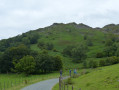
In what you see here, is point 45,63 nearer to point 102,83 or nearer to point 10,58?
point 10,58

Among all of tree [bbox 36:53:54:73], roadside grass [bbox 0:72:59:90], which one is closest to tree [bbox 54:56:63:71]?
tree [bbox 36:53:54:73]

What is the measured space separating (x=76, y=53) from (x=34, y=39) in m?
81.8

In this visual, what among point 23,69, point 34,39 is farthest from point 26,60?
point 34,39

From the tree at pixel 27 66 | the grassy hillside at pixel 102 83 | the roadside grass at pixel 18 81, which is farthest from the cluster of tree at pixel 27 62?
the grassy hillside at pixel 102 83

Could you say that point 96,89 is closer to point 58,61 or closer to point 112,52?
point 58,61

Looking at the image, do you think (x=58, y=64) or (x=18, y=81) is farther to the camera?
(x=58, y=64)

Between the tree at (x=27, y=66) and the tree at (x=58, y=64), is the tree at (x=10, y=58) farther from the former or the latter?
the tree at (x=58, y=64)

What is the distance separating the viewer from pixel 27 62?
7475cm

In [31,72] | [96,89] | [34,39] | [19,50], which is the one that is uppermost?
[34,39]

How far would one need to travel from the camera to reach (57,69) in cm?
8538

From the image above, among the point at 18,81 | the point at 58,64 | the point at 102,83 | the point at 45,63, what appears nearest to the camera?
the point at 102,83

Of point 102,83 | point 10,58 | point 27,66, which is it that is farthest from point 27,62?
point 102,83

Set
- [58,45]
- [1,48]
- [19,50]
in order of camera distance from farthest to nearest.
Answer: [58,45] → [1,48] → [19,50]

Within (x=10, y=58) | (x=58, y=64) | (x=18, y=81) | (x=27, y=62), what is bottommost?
(x=18, y=81)
